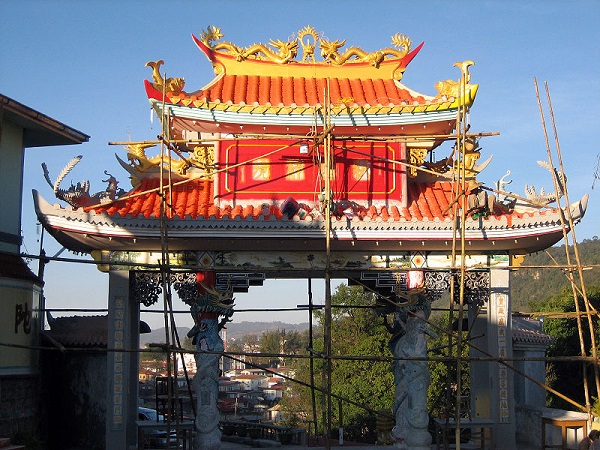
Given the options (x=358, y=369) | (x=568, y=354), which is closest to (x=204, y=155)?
(x=568, y=354)

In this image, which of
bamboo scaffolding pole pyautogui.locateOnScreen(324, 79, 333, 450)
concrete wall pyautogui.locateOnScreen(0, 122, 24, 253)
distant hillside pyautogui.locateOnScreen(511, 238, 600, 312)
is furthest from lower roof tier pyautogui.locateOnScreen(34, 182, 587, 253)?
distant hillside pyautogui.locateOnScreen(511, 238, 600, 312)

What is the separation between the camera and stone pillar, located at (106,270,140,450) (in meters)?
12.9

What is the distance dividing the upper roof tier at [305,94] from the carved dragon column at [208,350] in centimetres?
282

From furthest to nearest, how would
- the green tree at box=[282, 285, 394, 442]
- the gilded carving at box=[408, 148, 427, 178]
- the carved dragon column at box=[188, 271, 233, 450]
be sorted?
the green tree at box=[282, 285, 394, 442] → the gilded carving at box=[408, 148, 427, 178] → the carved dragon column at box=[188, 271, 233, 450]

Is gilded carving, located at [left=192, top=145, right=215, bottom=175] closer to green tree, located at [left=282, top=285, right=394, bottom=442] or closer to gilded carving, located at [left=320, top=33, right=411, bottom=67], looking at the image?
gilded carving, located at [left=320, top=33, right=411, bottom=67]

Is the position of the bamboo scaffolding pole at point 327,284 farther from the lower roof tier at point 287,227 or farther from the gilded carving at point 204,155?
the gilded carving at point 204,155

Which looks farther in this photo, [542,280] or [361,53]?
[542,280]

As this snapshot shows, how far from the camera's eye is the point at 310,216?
1289cm

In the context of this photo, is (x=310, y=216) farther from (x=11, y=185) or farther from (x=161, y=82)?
(x=11, y=185)

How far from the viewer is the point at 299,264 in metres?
13.6

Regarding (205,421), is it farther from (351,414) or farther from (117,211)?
(351,414)

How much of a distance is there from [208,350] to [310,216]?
110 inches

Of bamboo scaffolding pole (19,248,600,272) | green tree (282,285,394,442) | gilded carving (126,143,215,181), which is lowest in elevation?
green tree (282,285,394,442)

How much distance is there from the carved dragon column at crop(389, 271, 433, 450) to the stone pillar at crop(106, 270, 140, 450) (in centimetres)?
454
